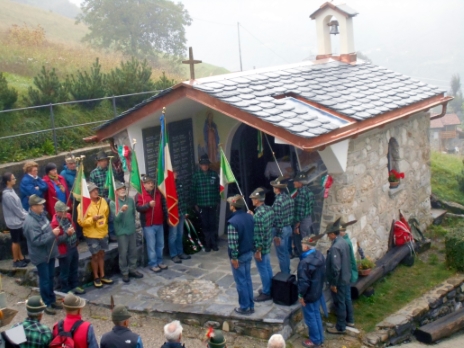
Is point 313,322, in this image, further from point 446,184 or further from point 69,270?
point 446,184

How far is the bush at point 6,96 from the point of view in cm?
1205

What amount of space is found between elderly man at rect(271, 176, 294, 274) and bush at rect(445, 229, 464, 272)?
374cm

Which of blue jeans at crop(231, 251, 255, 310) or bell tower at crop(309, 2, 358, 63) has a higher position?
bell tower at crop(309, 2, 358, 63)

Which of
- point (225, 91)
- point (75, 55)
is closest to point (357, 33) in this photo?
point (75, 55)

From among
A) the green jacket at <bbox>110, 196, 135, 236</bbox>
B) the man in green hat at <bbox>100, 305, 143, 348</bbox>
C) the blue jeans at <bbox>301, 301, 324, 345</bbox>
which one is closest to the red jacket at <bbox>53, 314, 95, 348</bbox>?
the man in green hat at <bbox>100, 305, 143, 348</bbox>

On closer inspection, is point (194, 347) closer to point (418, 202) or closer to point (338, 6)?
point (418, 202)

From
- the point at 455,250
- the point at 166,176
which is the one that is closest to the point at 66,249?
the point at 166,176

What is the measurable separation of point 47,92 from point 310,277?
317 inches

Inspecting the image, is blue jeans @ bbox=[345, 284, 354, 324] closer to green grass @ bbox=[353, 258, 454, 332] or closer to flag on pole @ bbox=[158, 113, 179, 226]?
green grass @ bbox=[353, 258, 454, 332]

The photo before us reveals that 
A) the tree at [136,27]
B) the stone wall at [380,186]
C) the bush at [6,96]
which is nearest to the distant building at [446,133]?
the tree at [136,27]

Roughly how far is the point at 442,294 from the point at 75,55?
1671 centimetres

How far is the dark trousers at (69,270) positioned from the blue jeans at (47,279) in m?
0.26

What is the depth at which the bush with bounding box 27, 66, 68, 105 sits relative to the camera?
41.7 ft

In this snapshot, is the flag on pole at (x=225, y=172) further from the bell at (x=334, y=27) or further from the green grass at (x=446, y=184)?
the green grass at (x=446, y=184)
